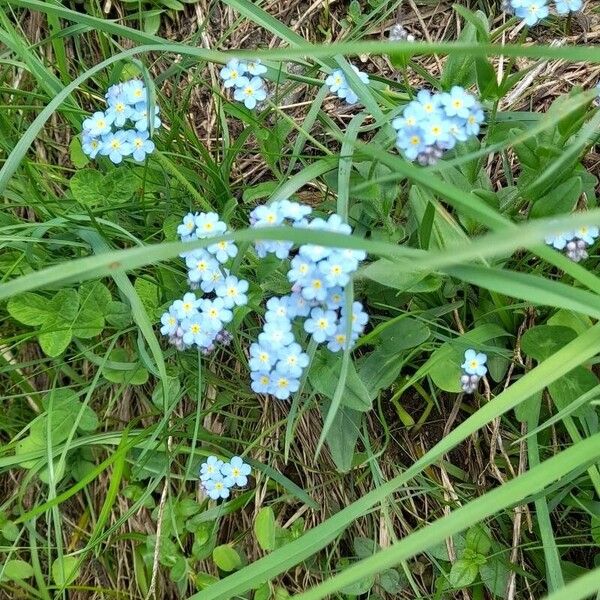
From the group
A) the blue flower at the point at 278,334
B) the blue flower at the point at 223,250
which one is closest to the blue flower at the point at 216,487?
the blue flower at the point at 278,334

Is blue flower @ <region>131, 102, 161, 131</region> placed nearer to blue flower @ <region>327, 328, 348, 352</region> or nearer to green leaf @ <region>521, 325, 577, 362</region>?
blue flower @ <region>327, 328, 348, 352</region>

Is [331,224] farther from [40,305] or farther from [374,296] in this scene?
[40,305]

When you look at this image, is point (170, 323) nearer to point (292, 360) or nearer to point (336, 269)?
point (292, 360)

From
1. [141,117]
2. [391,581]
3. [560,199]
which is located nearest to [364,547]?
[391,581]

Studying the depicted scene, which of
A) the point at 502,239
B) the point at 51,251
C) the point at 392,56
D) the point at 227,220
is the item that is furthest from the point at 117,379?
the point at 502,239

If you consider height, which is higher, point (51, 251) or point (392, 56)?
point (392, 56)

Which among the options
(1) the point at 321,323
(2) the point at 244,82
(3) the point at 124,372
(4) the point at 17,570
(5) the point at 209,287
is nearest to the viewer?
(1) the point at 321,323

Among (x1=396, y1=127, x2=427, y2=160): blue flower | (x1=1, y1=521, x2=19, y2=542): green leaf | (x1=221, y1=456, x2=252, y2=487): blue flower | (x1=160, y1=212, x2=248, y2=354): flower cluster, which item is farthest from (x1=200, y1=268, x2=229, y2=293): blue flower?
(x1=1, y1=521, x2=19, y2=542): green leaf
